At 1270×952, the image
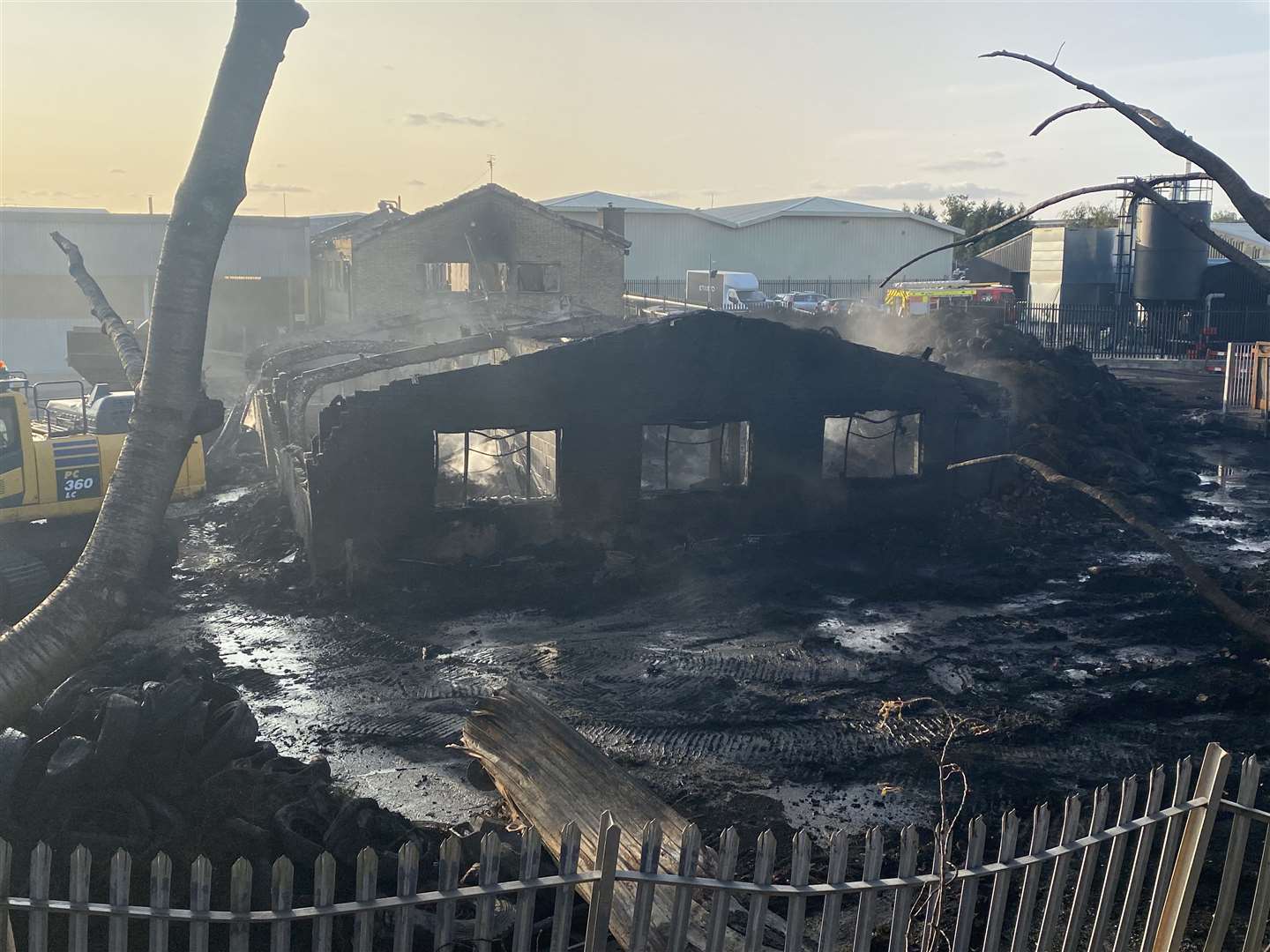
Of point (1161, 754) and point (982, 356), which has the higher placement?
point (982, 356)

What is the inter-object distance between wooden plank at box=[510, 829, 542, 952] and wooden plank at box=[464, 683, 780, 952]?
1.63m

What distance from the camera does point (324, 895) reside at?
13.0ft

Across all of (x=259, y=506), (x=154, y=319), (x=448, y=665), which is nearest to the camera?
(x=154, y=319)

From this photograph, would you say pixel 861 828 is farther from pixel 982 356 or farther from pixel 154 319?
pixel 982 356

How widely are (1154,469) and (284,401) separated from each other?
18553 mm

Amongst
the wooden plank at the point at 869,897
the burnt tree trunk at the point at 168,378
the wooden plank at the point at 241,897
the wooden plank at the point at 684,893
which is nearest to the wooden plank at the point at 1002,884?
the wooden plank at the point at 869,897

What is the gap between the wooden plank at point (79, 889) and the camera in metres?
3.77

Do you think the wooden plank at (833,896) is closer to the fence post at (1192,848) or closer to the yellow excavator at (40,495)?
the fence post at (1192,848)

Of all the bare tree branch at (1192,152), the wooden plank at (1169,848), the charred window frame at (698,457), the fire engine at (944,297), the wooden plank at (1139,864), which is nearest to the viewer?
the bare tree branch at (1192,152)

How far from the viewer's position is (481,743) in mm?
8953

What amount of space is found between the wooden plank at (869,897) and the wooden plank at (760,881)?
15 centimetres

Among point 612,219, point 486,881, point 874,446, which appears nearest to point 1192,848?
point 486,881

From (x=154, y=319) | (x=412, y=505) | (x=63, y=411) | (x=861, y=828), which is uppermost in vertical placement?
(x=154, y=319)

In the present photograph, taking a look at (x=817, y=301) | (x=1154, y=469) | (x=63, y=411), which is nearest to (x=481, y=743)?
(x=63, y=411)
